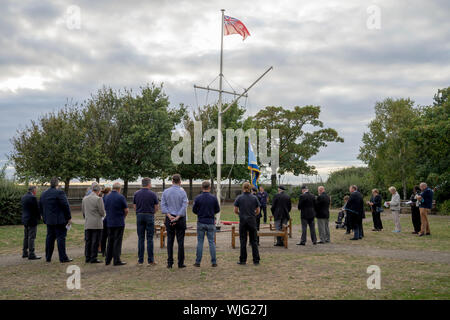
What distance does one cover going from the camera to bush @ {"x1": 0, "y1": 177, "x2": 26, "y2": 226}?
20.5 metres

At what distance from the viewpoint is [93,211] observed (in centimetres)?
1008

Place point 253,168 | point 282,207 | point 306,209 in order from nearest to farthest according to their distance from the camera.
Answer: point 282,207 < point 306,209 < point 253,168

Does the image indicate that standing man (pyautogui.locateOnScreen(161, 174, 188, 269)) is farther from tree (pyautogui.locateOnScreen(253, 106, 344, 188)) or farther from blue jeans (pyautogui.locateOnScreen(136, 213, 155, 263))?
tree (pyautogui.locateOnScreen(253, 106, 344, 188))

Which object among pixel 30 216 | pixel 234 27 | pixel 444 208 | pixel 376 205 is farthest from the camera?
pixel 444 208

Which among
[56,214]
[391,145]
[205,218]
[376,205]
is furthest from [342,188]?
[56,214]

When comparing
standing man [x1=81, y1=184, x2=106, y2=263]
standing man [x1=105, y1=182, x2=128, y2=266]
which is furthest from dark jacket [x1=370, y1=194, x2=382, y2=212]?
standing man [x1=81, y1=184, x2=106, y2=263]

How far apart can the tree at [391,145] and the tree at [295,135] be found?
6.28 meters

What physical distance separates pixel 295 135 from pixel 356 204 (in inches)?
1226

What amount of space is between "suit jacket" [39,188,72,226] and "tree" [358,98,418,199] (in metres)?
29.8

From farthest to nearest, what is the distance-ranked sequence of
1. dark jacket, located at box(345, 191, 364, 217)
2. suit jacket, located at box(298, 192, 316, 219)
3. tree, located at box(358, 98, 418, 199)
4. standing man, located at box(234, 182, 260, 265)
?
tree, located at box(358, 98, 418, 199)
dark jacket, located at box(345, 191, 364, 217)
suit jacket, located at box(298, 192, 316, 219)
standing man, located at box(234, 182, 260, 265)

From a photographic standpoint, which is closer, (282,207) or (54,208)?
(54,208)

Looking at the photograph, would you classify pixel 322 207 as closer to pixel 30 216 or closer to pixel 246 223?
pixel 246 223

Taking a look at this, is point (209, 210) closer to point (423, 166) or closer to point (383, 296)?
point (383, 296)
